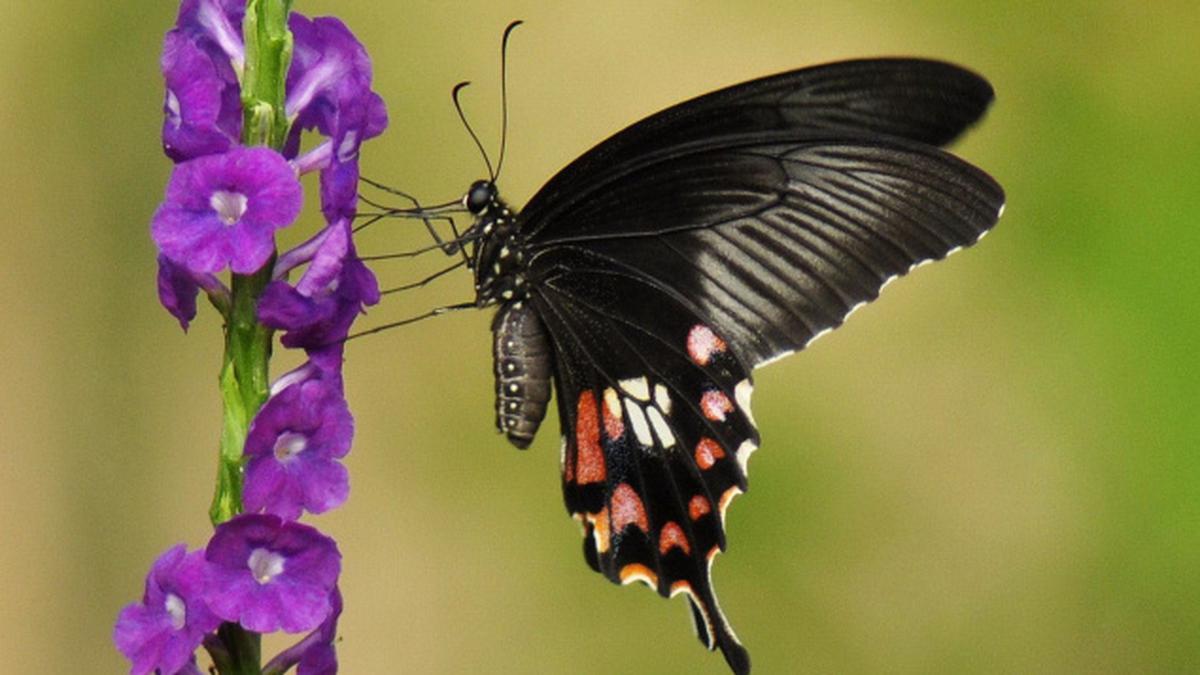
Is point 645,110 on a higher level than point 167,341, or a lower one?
higher

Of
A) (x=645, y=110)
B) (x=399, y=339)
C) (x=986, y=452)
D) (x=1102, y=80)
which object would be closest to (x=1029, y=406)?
(x=986, y=452)

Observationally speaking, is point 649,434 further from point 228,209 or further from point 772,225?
point 228,209

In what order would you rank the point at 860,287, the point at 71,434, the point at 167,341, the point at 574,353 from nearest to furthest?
1. the point at 860,287
2. the point at 574,353
3. the point at 71,434
4. the point at 167,341

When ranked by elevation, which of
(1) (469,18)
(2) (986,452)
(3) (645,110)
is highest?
(1) (469,18)

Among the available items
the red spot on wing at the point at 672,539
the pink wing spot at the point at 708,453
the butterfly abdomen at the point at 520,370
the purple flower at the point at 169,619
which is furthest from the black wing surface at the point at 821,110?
the purple flower at the point at 169,619

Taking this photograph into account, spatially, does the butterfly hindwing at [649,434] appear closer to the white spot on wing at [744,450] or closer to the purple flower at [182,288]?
the white spot on wing at [744,450]

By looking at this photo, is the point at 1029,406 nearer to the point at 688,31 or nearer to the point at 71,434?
the point at 688,31

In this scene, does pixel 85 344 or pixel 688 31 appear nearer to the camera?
pixel 85 344

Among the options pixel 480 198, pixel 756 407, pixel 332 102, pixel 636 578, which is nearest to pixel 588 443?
pixel 636 578
